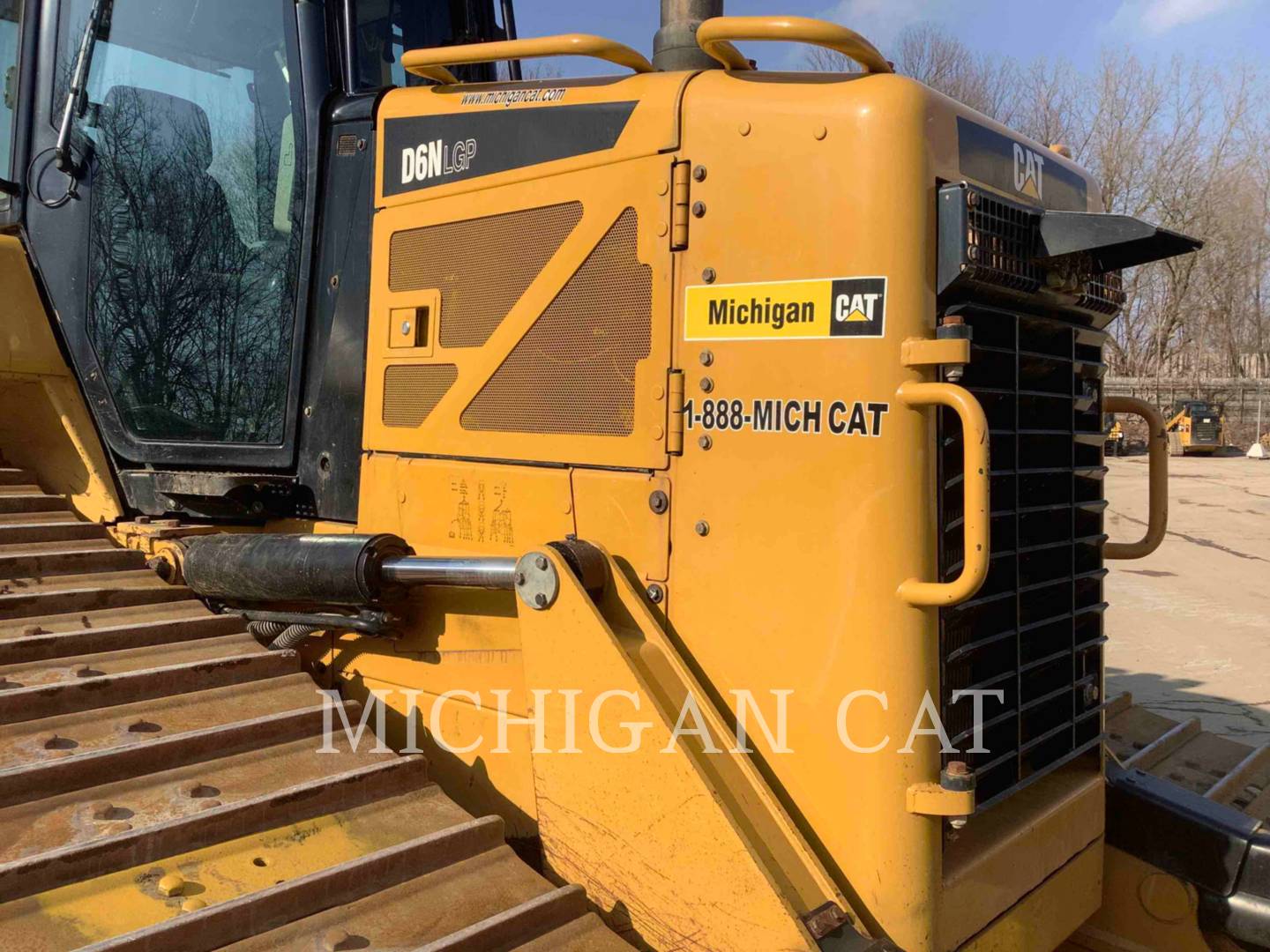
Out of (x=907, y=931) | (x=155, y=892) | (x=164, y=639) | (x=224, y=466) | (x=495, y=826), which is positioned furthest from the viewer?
(x=224, y=466)

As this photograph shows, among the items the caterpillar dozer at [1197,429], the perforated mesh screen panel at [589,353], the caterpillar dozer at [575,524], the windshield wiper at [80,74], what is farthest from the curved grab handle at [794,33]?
the caterpillar dozer at [1197,429]

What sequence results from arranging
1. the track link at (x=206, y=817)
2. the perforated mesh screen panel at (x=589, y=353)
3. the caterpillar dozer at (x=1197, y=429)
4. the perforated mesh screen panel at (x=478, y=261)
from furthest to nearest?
the caterpillar dozer at (x=1197, y=429)
the perforated mesh screen panel at (x=478, y=261)
the perforated mesh screen panel at (x=589, y=353)
the track link at (x=206, y=817)

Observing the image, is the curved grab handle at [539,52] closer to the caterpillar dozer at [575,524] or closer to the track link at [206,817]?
the caterpillar dozer at [575,524]

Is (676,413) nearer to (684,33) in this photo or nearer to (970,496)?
(970,496)

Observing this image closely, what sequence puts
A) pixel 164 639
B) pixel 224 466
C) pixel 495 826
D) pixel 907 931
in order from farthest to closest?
pixel 224 466 < pixel 164 639 < pixel 495 826 < pixel 907 931

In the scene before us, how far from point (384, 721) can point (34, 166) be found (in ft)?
6.75

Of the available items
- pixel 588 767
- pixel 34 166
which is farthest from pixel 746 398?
pixel 34 166

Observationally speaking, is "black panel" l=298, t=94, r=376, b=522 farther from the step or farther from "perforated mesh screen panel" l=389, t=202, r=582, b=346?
the step

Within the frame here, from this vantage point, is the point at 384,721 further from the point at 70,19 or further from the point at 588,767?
the point at 70,19

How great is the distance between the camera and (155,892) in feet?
6.63

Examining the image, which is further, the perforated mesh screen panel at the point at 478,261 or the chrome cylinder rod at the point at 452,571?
the perforated mesh screen panel at the point at 478,261

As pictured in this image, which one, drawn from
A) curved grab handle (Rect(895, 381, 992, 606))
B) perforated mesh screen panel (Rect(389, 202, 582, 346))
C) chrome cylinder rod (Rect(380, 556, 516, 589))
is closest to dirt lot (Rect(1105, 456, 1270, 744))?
curved grab handle (Rect(895, 381, 992, 606))

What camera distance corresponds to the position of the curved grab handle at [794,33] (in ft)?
7.27

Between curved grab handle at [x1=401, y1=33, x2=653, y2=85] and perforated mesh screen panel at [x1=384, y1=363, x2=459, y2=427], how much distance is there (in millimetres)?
736
